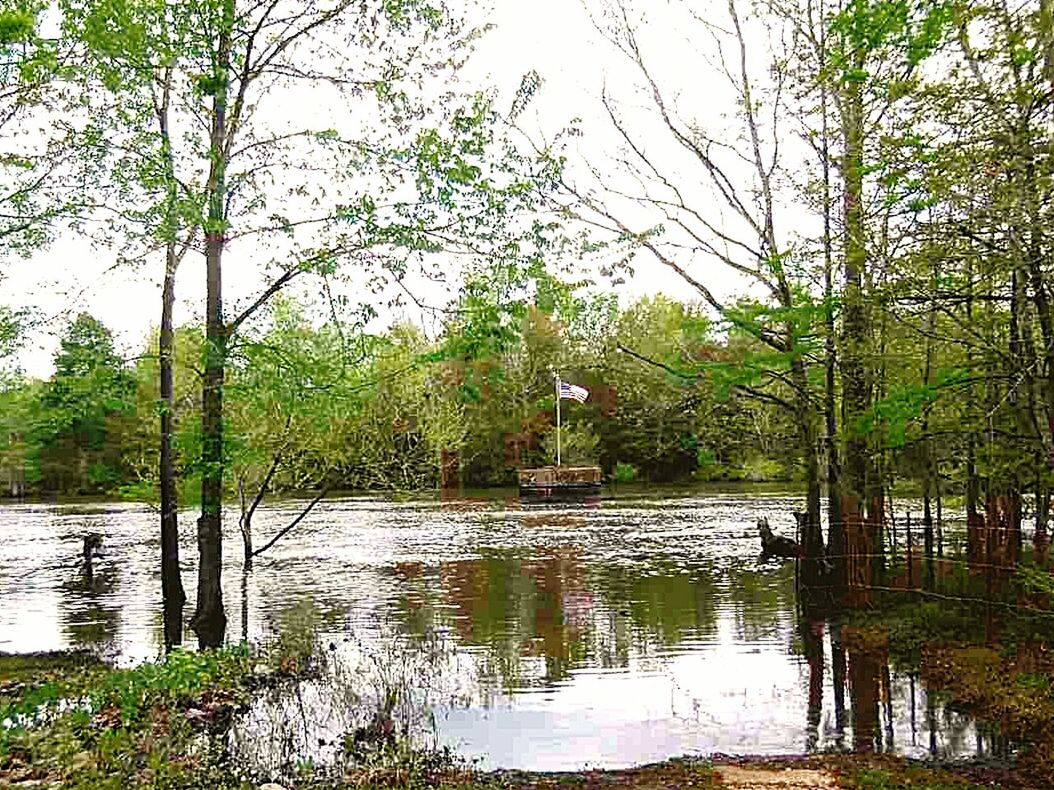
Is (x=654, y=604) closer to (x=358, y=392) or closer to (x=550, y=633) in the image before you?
(x=550, y=633)

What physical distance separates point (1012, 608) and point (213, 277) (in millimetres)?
9221

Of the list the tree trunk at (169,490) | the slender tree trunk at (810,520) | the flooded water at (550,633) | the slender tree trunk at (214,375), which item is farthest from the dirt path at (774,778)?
the tree trunk at (169,490)

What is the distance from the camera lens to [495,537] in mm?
26000

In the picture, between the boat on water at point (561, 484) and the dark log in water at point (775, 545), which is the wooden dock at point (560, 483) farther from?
the dark log in water at point (775, 545)

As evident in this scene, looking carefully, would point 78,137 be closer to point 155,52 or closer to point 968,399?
point 155,52

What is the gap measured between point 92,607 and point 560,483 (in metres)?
28.0

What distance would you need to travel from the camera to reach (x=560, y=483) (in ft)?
138

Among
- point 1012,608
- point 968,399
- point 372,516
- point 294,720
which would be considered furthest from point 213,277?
point 372,516

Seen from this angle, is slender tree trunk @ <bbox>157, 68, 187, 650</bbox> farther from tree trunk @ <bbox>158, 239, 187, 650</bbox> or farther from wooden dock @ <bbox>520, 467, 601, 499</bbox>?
wooden dock @ <bbox>520, 467, 601, 499</bbox>

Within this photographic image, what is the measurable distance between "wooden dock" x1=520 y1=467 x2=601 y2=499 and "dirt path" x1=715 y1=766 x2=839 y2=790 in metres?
34.7

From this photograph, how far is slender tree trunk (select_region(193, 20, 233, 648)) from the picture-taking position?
30.3ft

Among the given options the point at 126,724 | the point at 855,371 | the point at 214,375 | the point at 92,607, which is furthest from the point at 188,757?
the point at 92,607

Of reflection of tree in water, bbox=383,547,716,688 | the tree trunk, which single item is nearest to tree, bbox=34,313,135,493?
the tree trunk

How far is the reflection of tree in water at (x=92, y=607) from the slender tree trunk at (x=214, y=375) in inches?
85.0
